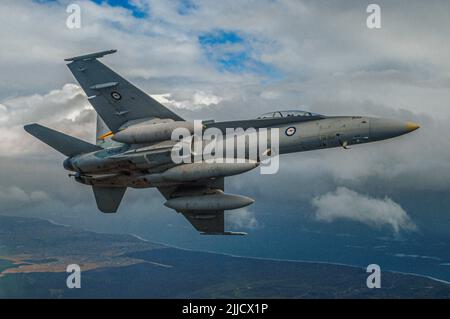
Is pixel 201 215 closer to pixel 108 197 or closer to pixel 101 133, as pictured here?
pixel 108 197

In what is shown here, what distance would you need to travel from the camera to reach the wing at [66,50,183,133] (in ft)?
83.0

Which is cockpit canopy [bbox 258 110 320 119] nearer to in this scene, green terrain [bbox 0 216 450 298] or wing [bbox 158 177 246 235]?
wing [bbox 158 177 246 235]

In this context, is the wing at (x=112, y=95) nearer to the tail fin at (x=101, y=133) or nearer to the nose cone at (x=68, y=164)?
the tail fin at (x=101, y=133)

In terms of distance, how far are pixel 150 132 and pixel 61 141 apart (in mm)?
6036

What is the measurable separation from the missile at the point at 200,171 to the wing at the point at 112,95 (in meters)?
2.76

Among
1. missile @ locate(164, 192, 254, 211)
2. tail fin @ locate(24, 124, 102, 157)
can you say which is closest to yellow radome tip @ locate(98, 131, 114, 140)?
tail fin @ locate(24, 124, 102, 157)

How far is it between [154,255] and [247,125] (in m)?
127

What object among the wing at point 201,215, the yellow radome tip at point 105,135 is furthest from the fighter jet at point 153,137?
the wing at point 201,215

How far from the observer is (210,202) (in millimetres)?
28297

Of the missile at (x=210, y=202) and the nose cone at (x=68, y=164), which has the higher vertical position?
the nose cone at (x=68, y=164)

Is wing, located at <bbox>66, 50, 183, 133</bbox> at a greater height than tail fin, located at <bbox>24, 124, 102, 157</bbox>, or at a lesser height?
greater

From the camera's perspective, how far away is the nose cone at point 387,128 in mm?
23047

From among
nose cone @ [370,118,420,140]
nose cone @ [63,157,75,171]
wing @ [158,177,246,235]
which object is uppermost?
nose cone @ [370,118,420,140]
